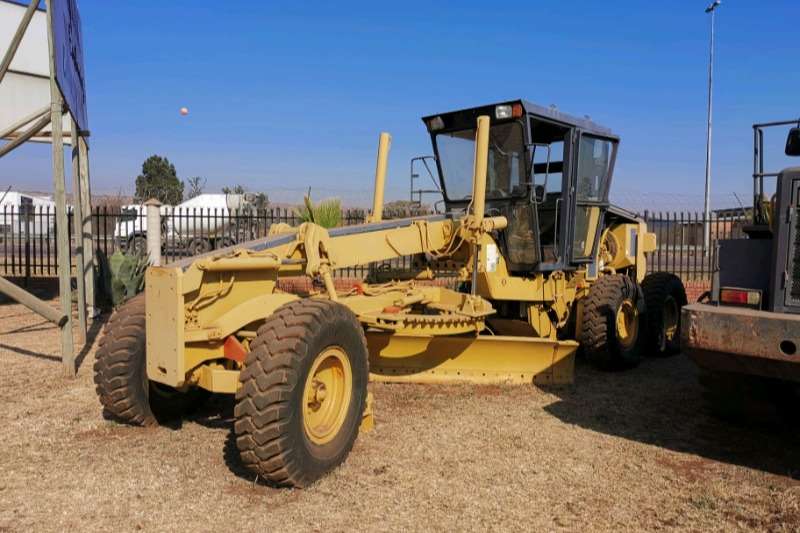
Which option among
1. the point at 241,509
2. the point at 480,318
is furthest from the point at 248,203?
the point at 241,509

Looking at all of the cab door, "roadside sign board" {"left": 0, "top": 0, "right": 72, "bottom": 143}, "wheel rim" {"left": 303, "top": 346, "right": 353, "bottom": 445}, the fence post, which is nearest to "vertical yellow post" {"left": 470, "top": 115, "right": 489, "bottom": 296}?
the cab door

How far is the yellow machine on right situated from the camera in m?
3.91

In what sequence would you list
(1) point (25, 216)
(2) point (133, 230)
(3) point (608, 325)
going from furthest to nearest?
1. (2) point (133, 230)
2. (1) point (25, 216)
3. (3) point (608, 325)

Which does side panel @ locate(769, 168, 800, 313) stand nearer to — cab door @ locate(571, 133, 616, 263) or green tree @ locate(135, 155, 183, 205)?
cab door @ locate(571, 133, 616, 263)

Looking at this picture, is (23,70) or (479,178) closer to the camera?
(479,178)

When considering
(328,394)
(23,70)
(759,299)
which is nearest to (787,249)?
(759,299)

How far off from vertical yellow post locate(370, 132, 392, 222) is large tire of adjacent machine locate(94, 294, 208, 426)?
2.64 m

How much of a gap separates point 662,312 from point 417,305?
3956 millimetres

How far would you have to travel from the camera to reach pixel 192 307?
14.1ft

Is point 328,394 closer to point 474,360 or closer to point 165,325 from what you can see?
point 165,325

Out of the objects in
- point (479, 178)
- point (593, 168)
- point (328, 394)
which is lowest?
point (328, 394)

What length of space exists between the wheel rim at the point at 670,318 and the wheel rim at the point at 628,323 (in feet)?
3.10

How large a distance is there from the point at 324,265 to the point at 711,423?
348cm

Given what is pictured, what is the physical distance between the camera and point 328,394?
4492mm
